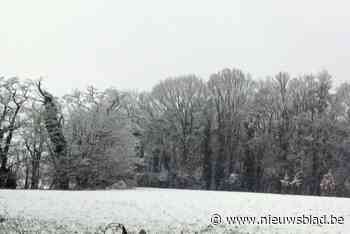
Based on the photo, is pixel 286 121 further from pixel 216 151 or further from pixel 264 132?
pixel 216 151

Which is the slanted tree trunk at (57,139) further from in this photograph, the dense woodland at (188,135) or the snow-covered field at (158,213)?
the snow-covered field at (158,213)

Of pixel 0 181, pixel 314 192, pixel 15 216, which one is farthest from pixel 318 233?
pixel 314 192

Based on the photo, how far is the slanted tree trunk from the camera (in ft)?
105

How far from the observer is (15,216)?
1381 cm

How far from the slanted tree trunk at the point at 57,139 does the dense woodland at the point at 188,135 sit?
8cm

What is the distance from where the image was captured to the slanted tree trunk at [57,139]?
105ft

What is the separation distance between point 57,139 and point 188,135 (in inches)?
827

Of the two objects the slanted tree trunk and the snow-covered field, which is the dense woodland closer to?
the slanted tree trunk

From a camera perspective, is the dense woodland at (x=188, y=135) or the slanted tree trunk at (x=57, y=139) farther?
the dense woodland at (x=188, y=135)
